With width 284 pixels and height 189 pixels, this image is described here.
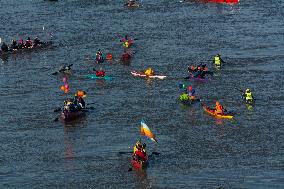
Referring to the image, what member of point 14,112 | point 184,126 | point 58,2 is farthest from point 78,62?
point 58,2

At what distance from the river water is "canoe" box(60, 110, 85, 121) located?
2.65ft

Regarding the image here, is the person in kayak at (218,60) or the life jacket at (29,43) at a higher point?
the person in kayak at (218,60)

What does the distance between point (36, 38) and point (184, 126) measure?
36054 millimetres

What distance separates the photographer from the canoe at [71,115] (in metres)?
66.5

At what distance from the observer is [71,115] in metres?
66.9

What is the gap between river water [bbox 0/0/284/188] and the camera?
54.9 metres

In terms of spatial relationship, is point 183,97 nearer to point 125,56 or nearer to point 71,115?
point 71,115

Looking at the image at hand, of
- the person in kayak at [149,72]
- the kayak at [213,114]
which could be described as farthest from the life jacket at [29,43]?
the kayak at [213,114]

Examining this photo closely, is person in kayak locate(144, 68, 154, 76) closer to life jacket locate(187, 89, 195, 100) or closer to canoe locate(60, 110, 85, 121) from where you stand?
life jacket locate(187, 89, 195, 100)

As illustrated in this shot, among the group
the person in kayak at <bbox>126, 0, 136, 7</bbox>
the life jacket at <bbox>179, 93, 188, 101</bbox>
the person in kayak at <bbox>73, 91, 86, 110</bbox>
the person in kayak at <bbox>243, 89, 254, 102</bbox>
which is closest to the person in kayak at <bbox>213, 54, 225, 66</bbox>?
the life jacket at <bbox>179, 93, 188, 101</bbox>

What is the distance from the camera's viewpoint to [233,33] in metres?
96.3

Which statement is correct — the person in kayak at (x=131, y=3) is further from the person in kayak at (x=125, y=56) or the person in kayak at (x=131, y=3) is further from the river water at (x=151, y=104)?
the person in kayak at (x=125, y=56)

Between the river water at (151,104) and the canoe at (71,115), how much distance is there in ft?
2.65

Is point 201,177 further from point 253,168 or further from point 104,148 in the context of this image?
point 104,148
